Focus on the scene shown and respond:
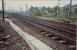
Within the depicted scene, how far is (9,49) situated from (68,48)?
189cm

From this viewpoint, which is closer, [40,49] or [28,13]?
[40,49]

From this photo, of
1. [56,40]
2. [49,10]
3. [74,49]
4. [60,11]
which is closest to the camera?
[74,49]

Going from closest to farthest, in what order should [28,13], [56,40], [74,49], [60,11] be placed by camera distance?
[74,49] < [56,40] < [60,11] < [28,13]

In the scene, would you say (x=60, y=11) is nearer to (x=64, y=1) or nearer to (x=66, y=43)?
(x=64, y=1)

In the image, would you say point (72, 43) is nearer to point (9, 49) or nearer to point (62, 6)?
point (9, 49)

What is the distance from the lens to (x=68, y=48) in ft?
16.5

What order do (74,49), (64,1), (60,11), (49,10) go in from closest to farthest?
(74,49) < (64,1) < (60,11) < (49,10)

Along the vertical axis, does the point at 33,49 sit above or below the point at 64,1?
below

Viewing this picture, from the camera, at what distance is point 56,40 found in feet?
20.1

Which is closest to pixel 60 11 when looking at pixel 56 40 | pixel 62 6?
pixel 62 6

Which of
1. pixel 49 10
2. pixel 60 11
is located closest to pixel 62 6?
pixel 60 11

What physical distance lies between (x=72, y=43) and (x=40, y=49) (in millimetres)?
1226

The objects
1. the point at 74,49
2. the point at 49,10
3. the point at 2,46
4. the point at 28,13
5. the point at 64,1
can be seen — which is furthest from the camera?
the point at 28,13

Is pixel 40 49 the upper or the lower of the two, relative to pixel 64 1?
lower
